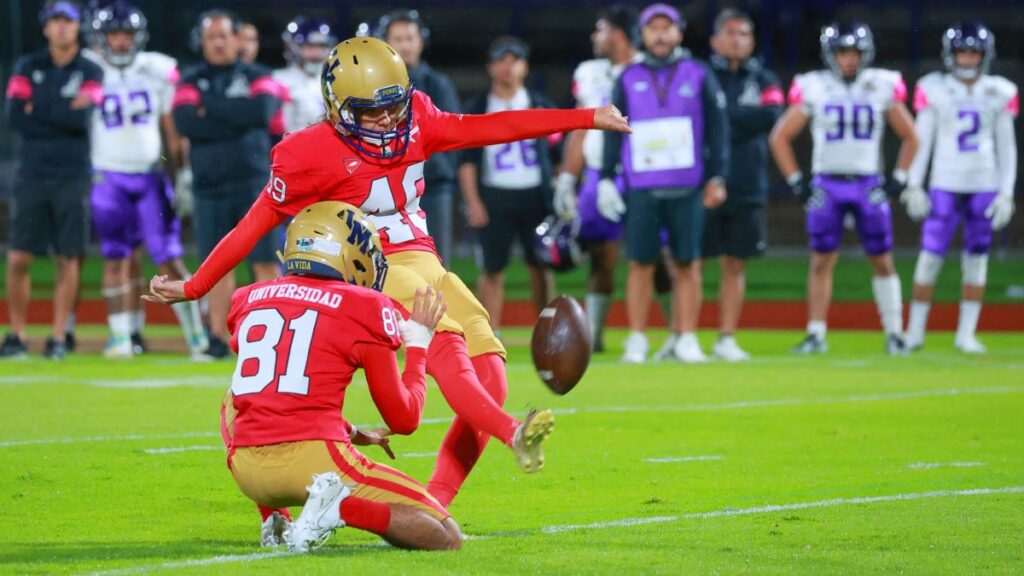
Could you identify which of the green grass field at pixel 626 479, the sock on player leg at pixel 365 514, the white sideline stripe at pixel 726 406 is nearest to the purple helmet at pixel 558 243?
the green grass field at pixel 626 479

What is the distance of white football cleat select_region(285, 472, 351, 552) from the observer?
14.8ft

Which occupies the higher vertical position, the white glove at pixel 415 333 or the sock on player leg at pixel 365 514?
the white glove at pixel 415 333

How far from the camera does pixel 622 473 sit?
20.7 ft

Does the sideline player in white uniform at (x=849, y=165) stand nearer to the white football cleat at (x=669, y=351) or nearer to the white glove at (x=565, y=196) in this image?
the white football cleat at (x=669, y=351)

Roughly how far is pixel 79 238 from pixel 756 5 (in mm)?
15417

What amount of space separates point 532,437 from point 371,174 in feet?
3.81

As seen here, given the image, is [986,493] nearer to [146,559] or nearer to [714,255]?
[146,559]

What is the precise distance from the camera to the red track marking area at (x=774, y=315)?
13.8 metres

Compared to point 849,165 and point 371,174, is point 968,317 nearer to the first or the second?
point 849,165

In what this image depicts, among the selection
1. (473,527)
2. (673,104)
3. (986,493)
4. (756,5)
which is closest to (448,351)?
(473,527)

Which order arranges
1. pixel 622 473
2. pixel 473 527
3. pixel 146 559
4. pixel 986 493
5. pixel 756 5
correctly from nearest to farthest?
pixel 146 559
pixel 473 527
pixel 986 493
pixel 622 473
pixel 756 5

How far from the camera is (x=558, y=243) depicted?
1130 cm

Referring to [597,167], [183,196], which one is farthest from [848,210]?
[183,196]

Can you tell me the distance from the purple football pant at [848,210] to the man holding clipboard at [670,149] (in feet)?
3.72
